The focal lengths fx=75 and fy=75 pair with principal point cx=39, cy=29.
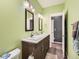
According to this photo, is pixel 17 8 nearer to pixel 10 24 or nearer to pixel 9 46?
pixel 10 24

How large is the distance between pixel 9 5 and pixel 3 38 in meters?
0.75

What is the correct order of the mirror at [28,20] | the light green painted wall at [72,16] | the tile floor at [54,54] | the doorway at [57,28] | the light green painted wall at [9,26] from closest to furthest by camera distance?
the light green painted wall at [9,26], the light green painted wall at [72,16], the mirror at [28,20], the tile floor at [54,54], the doorway at [57,28]

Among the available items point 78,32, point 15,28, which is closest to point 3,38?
point 15,28

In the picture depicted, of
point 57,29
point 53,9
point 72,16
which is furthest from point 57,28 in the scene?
point 72,16

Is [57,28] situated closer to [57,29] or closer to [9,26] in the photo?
[57,29]

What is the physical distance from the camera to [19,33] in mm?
2164

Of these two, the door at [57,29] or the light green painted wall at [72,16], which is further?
the door at [57,29]

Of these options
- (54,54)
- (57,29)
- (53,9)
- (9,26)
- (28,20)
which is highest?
(53,9)

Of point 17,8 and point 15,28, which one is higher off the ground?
point 17,8

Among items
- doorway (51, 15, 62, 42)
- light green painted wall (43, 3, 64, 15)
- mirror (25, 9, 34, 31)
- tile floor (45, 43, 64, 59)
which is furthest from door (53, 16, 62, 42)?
mirror (25, 9, 34, 31)

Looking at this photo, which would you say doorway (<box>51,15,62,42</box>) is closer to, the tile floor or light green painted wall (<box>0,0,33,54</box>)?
the tile floor

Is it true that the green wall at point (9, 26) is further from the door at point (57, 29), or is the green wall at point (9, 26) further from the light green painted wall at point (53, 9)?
the door at point (57, 29)

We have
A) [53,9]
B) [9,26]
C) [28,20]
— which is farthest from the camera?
[53,9]

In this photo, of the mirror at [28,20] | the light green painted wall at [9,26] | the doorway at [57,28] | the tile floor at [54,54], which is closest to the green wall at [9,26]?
the light green painted wall at [9,26]
